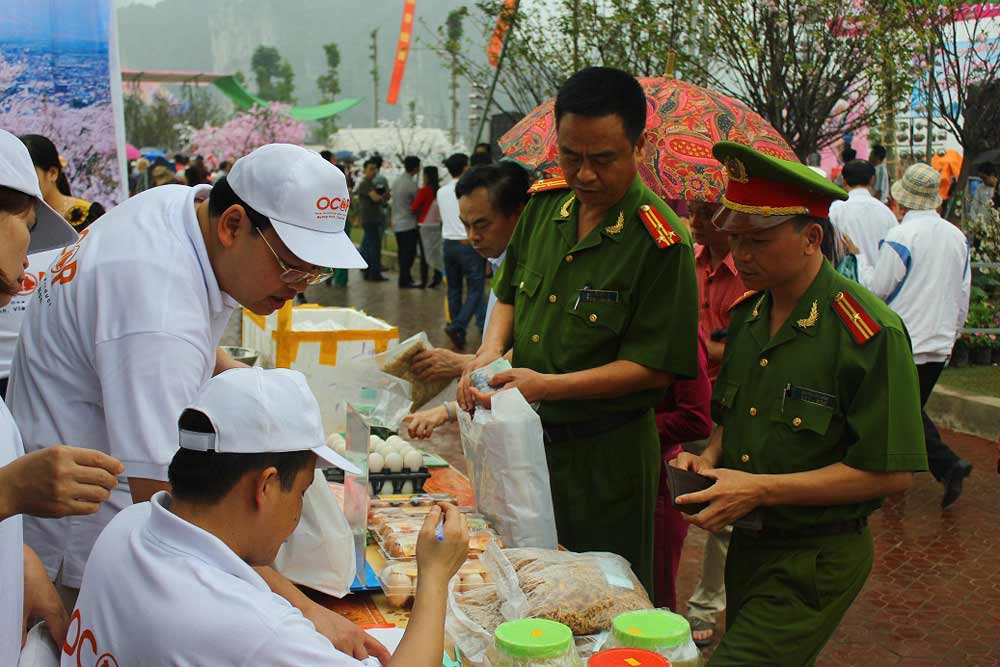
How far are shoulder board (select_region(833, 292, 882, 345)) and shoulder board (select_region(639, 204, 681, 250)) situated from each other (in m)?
0.60

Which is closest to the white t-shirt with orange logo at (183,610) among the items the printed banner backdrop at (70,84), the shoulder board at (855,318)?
the shoulder board at (855,318)

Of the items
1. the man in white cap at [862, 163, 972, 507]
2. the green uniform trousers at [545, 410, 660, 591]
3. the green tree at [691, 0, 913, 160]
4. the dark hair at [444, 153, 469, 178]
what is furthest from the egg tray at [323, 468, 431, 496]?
the dark hair at [444, 153, 469, 178]

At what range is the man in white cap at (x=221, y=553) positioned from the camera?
1667 millimetres

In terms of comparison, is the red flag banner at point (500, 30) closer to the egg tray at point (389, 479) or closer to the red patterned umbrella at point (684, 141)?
the red patterned umbrella at point (684, 141)

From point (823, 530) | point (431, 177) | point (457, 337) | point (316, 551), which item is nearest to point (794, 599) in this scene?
point (823, 530)

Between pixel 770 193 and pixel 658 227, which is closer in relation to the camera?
pixel 770 193

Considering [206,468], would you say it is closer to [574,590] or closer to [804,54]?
[574,590]

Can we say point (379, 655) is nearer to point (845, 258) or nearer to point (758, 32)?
point (845, 258)

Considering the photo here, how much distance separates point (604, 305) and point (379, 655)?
55.2 inches

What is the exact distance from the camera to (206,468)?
177 centimetres

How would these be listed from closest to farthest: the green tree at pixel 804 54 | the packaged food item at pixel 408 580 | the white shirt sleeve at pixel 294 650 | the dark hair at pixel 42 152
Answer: the white shirt sleeve at pixel 294 650, the packaged food item at pixel 408 580, the dark hair at pixel 42 152, the green tree at pixel 804 54

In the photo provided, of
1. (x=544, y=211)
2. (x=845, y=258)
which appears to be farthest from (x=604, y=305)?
(x=845, y=258)

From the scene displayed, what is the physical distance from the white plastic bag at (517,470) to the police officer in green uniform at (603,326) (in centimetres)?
14

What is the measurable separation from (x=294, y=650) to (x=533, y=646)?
0.56 metres
